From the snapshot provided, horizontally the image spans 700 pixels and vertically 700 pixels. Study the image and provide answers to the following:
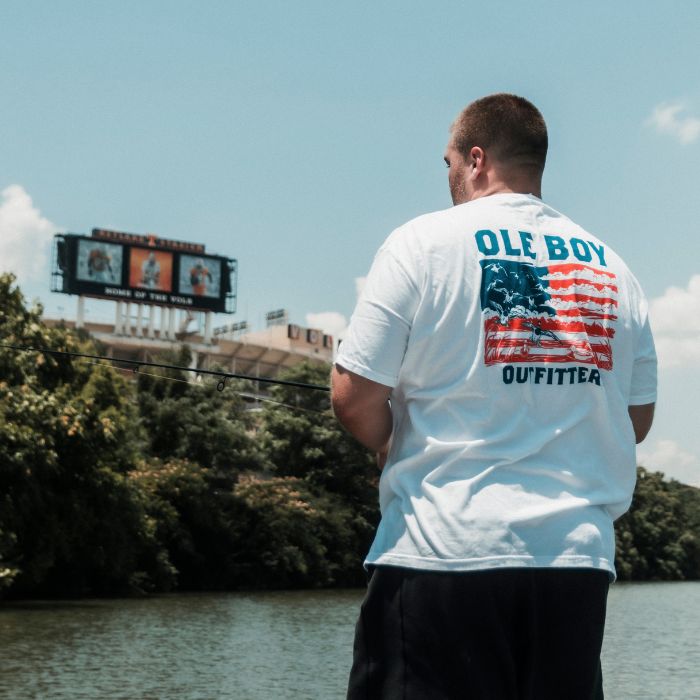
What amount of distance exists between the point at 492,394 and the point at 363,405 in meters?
0.24

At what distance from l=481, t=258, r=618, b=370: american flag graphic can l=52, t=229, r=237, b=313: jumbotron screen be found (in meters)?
83.5

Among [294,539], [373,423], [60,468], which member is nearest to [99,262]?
[294,539]

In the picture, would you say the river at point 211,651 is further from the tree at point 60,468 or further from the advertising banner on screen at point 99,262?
the advertising banner on screen at point 99,262

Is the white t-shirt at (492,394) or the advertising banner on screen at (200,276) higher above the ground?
the advertising banner on screen at (200,276)

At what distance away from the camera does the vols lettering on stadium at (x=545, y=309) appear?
7.42ft

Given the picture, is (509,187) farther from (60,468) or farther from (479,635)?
(60,468)

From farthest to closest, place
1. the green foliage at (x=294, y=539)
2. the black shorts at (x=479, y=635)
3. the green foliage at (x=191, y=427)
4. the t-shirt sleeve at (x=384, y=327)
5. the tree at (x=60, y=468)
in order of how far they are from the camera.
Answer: the green foliage at (x=191, y=427)
the green foliage at (x=294, y=539)
the tree at (x=60, y=468)
the t-shirt sleeve at (x=384, y=327)
the black shorts at (x=479, y=635)

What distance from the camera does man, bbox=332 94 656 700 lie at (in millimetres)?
2150

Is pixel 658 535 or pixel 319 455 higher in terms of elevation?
pixel 319 455

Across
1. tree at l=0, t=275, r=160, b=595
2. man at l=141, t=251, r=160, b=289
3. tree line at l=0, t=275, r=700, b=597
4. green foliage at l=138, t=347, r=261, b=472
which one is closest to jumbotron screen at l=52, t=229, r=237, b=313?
man at l=141, t=251, r=160, b=289

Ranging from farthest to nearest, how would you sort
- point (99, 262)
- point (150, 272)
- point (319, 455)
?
point (150, 272) → point (99, 262) → point (319, 455)

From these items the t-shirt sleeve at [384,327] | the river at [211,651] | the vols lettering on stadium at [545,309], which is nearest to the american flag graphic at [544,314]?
the vols lettering on stadium at [545,309]

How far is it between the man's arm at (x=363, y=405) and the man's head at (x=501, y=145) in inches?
19.9

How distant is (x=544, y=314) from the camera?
2.31 metres
